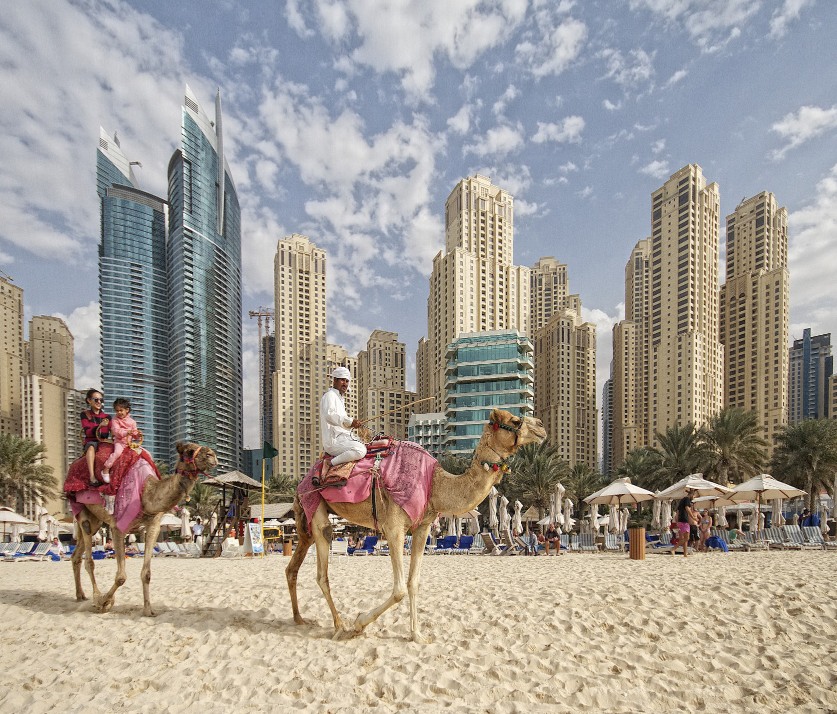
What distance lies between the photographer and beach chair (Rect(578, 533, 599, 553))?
22.1 metres

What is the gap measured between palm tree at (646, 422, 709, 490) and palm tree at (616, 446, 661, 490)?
1.23 m

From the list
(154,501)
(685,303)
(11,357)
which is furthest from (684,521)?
(11,357)

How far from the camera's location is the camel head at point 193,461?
796 centimetres

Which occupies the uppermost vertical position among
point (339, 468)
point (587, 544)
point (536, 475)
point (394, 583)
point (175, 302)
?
point (175, 302)

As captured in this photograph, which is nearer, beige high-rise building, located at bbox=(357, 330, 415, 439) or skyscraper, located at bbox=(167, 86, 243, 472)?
skyscraper, located at bbox=(167, 86, 243, 472)

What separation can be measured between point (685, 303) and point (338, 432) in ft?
330

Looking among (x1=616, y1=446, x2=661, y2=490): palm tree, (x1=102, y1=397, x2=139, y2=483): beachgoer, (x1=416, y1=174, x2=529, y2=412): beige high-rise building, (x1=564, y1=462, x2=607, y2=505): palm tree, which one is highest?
(x1=416, y1=174, x2=529, y2=412): beige high-rise building

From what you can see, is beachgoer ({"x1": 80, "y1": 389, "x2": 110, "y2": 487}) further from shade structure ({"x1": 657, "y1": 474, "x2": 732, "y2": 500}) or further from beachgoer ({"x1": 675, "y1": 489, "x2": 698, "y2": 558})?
shade structure ({"x1": 657, "y1": 474, "x2": 732, "y2": 500})

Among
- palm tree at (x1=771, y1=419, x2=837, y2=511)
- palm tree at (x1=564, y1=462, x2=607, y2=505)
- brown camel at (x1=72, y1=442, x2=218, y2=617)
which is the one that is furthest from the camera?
palm tree at (x1=564, y1=462, x2=607, y2=505)

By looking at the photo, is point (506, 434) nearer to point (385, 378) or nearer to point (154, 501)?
point (154, 501)

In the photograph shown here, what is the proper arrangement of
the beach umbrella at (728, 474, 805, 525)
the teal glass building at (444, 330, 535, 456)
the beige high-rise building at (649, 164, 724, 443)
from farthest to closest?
the beige high-rise building at (649, 164, 724, 443) → the teal glass building at (444, 330, 535, 456) → the beach umbrella at (728, 474, 805, 525)

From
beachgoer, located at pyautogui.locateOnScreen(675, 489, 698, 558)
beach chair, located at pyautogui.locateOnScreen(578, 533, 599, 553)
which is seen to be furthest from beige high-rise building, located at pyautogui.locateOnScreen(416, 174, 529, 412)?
beachgoer, located at pyautogui.locateOnScreen(675, 489, 698, 558)

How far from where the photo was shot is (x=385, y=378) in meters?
132

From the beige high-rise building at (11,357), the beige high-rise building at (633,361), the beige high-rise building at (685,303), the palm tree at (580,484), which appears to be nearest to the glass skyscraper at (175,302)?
the beige high-rise building at (11,357)
